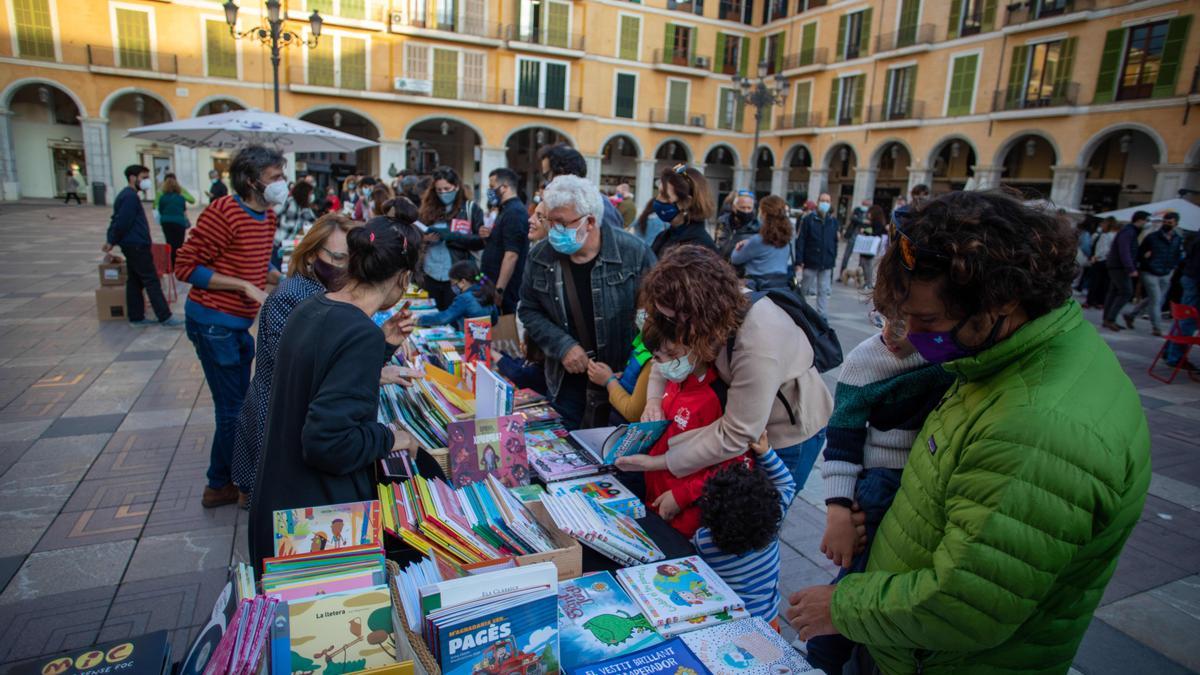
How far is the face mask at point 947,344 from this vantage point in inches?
46.2

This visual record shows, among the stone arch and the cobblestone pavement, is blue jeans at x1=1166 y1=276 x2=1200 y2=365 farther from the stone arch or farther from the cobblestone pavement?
the stone arch

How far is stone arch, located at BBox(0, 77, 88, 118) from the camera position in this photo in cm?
2348

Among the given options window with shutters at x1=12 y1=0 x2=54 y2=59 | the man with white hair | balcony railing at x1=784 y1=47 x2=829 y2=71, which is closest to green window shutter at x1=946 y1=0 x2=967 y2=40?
balcony railing at x1=784 y1=47 x2=829 y2=71

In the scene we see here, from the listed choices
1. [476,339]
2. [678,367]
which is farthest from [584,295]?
[678,367]

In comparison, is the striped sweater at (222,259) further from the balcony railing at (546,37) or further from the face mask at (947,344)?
the balcony railing at (546,37)

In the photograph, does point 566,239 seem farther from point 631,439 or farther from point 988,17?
point 988,17

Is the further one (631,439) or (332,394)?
(631,439)

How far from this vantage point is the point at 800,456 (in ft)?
7.77

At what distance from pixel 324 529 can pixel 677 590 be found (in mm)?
1022

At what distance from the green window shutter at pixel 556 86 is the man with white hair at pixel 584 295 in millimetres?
28921

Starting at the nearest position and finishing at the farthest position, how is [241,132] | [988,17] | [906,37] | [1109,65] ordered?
1. [241,132]
2. [1109,65]
3. [988,17]
4. [906,37]

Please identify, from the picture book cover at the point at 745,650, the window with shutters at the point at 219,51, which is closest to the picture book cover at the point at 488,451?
the picture book cover at the point at 745,650

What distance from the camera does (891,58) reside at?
85.4 feet

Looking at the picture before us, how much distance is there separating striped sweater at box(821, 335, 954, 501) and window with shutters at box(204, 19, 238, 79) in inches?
1189
